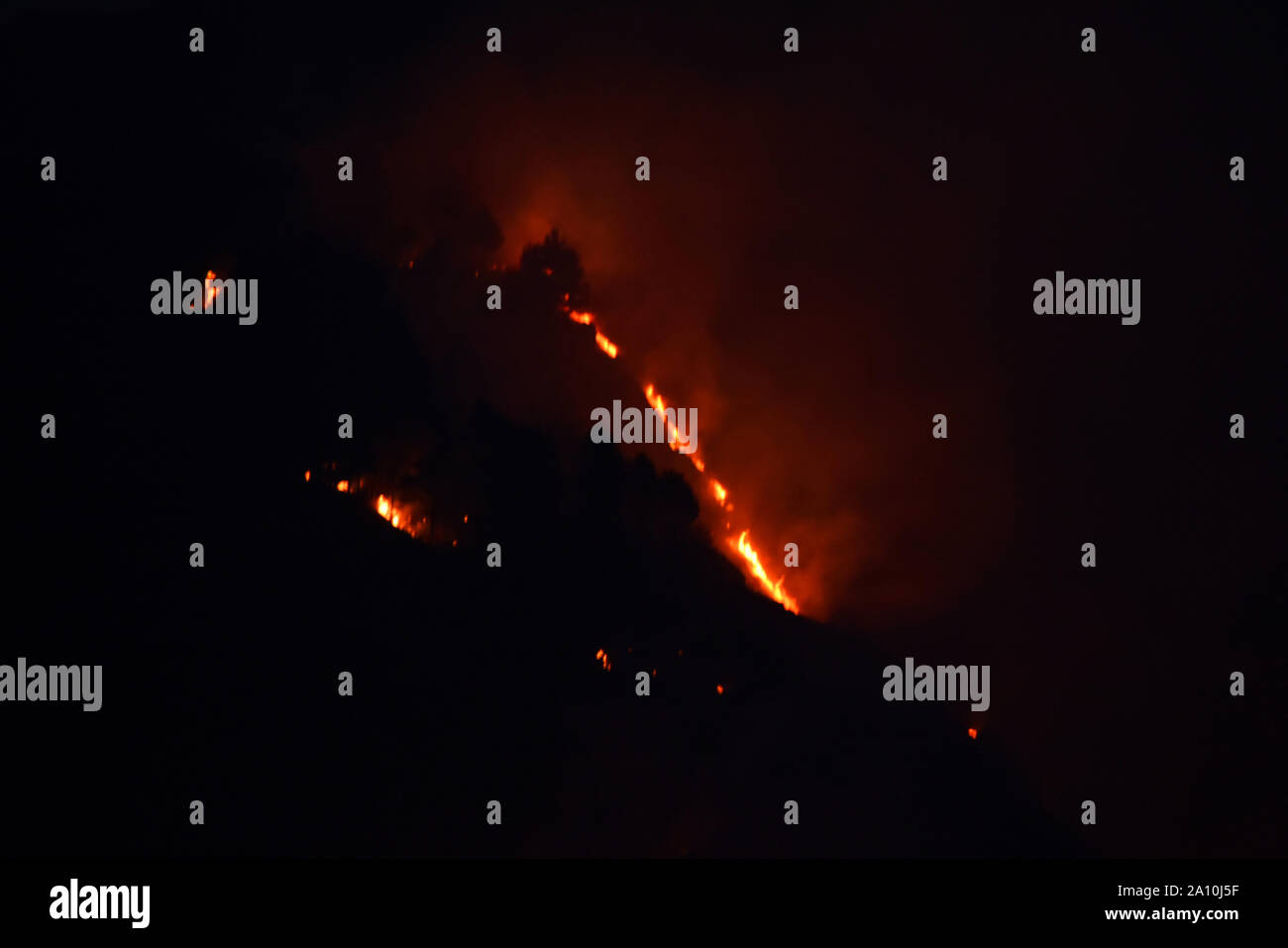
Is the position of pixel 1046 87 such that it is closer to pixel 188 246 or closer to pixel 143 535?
pixel 188 246

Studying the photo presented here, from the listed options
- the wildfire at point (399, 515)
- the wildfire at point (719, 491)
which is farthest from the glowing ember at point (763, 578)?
the wildfire at point (399, 515)

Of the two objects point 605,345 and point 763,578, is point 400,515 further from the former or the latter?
point 763,578

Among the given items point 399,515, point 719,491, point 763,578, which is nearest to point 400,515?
point 399,515

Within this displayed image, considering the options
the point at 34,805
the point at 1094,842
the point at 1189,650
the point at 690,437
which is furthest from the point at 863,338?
the point at 34,805

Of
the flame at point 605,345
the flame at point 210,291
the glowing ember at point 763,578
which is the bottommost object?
the glowing ember at point 763,578

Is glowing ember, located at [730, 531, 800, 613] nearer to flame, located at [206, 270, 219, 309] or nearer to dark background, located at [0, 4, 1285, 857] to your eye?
dark background, located at [0, 4, 1285, 857]

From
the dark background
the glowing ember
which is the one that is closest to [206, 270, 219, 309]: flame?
the dark background

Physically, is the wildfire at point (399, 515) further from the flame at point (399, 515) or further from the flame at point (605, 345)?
the flame at point (605, 345)

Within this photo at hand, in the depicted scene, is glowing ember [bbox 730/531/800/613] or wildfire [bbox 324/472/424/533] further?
glowing ember [bbox 730/531/800/613]
